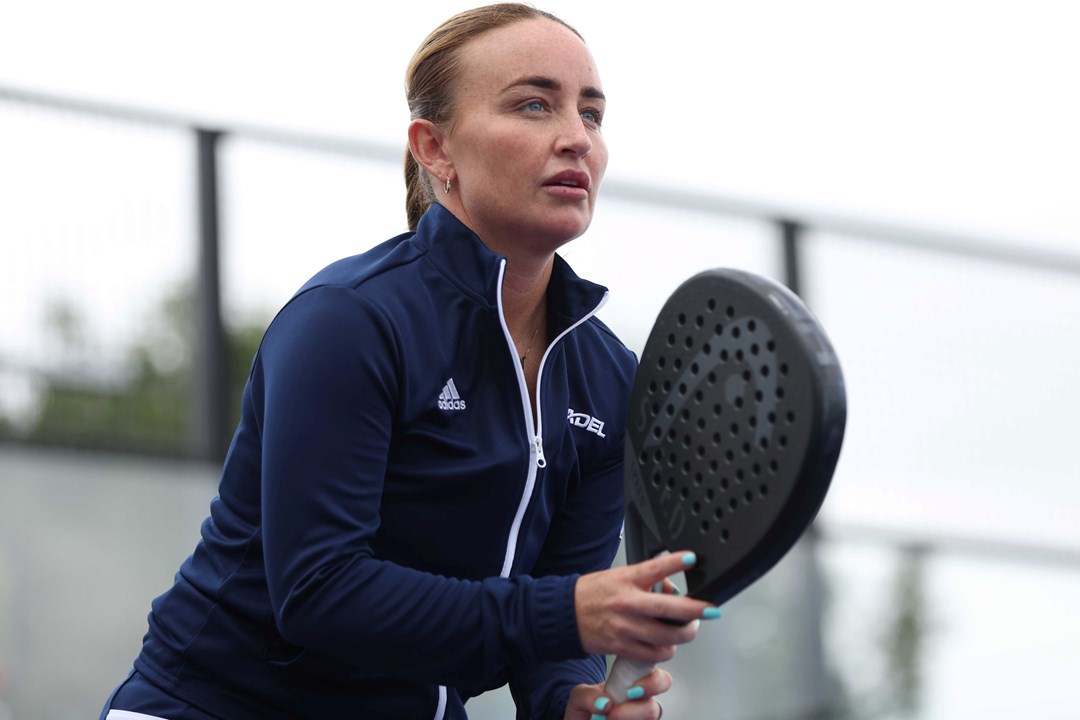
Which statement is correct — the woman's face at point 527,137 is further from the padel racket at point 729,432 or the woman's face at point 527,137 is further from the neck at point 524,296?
the padel racket at point 729,432

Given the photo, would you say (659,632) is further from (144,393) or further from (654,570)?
(144,393)

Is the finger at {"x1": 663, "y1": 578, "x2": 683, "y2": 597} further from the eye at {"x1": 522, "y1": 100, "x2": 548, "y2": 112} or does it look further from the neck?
the eye at {"x1": 522, "y1": 100, "x2": 548, "y2": 112}

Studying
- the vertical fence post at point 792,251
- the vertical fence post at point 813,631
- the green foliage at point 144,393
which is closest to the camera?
the green foliage at point 144,393

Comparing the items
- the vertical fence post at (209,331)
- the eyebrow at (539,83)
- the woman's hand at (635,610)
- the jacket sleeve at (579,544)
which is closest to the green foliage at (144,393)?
the vertical fence post at (209,331)

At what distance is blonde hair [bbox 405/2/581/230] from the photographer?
7.25 ft

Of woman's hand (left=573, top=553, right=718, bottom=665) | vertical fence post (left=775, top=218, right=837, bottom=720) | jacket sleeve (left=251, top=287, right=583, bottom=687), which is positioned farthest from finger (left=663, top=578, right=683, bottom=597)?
vertical fence post (left=775, top=218, right=837, bottom=720)

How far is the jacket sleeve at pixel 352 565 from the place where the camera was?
179 centimetres

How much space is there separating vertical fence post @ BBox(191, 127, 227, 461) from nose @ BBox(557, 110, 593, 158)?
2.66 m

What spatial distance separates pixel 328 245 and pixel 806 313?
9.64ft

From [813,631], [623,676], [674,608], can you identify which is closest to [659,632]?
→ [674,608]

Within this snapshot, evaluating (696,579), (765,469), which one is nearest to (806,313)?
(765,469)

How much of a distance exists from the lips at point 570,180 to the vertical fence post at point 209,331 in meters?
2.66

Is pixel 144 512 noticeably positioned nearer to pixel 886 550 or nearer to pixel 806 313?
pixel 886 550

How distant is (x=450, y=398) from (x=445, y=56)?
550 millimetres
